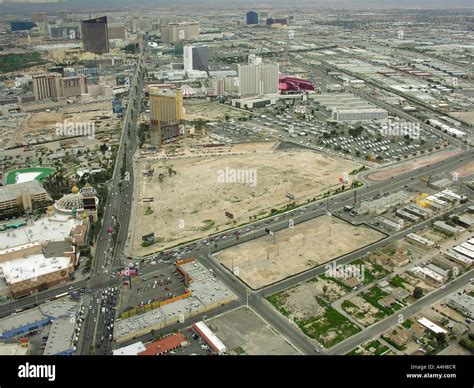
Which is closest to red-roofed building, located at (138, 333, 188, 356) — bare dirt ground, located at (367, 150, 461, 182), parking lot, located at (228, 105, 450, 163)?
bare dirt ground, located at (367, 150, 461, 182)

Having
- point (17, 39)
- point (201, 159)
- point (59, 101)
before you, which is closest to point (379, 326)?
point (201, 159)

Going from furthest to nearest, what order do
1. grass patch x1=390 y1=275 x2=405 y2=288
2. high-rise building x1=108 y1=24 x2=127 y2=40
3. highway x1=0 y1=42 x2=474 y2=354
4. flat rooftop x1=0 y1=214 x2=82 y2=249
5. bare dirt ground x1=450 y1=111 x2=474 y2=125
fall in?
high-rise building x1=108 y1=24 x2=127 y2=40, bare dirt ground x1=450 y1=111 x2=474 y2=125, flat rooftop x1=0 y1=214 x2=82 y2=249, grass patch x1=390 y1=275 x2=405 y2=288, highway x1=0 y1=42 x2=474 y2=354

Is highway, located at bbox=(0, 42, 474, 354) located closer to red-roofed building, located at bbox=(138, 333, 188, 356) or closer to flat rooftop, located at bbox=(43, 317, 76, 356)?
flat rooftop, located at bbox=(43, 317, 76, 356)

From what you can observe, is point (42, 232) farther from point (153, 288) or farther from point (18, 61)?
point (18, 61)

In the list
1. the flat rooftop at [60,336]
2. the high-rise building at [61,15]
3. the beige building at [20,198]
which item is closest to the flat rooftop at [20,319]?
the flat rooftop at [60,336]

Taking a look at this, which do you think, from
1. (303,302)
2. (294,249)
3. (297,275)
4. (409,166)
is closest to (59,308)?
(303,302)
